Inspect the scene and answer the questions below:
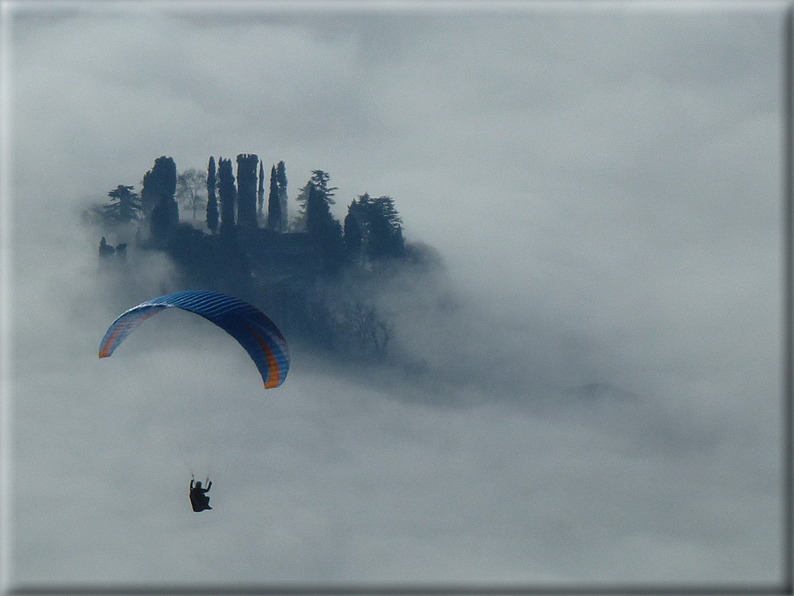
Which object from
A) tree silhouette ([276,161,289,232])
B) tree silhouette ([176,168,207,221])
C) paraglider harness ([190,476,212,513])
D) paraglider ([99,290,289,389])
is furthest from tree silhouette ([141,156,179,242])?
paraglider harness ([190,476,212,513])

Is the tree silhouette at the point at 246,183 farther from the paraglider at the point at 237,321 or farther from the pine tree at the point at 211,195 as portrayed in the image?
the paraglider at the point at 237,321

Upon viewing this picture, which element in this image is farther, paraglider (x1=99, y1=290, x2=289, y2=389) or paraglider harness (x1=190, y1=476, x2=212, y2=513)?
paraglider harness (x1=190, y1=476, x2=212, y2=513)

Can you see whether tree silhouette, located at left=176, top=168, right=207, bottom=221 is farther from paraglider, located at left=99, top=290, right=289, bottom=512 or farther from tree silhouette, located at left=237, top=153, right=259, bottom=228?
paraglider, located at left=99, top=290, right=289, bottom=512

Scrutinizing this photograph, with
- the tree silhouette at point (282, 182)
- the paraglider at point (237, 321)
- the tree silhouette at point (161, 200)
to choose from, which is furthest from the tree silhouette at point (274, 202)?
the paraglider at point (237, 321)

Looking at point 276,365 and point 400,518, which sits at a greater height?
point 276,365

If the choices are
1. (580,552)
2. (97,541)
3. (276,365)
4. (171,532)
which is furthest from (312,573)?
(276,365)

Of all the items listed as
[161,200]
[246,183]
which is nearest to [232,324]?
[246,183]

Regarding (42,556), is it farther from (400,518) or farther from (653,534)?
(653,534)

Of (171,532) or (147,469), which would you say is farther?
(147,469)
